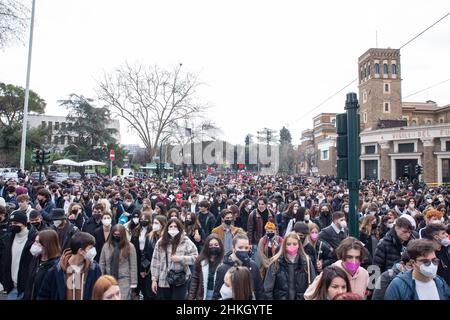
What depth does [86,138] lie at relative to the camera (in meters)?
44.2

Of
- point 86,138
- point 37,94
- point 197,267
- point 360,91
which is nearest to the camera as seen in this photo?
point 197,267

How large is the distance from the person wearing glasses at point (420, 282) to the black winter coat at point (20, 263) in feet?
15.5

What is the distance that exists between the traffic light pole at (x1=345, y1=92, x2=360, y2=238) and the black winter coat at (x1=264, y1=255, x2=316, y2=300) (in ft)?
4.87

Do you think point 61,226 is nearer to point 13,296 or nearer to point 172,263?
point 13,296

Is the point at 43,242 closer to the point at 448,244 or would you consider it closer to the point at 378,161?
the point at 448,244

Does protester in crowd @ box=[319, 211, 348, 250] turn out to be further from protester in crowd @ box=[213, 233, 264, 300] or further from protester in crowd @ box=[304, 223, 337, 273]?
protester in crowd @ box=[213, 233, 264, 300]

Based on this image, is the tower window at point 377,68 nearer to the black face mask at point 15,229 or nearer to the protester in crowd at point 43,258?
the black face mask at point 15,229

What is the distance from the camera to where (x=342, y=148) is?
5328 mm

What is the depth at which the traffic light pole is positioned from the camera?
5168 mm

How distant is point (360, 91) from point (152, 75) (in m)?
45.7

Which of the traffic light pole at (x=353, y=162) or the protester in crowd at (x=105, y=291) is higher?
the traffic light pole at (x=353, y=162)

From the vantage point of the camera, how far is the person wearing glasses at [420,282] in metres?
3.05

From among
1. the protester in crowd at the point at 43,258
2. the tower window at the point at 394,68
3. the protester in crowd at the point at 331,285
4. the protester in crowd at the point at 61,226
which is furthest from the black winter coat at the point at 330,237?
the tower window at the point at 394,68
